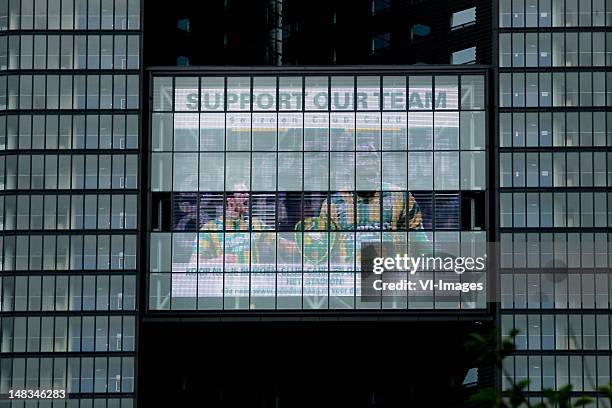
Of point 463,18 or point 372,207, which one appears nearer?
point 372,207

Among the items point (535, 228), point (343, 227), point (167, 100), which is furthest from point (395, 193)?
point (167, 100)

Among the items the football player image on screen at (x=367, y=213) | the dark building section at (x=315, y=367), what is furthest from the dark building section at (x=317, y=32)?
the dark building section at (x=315, y=367)

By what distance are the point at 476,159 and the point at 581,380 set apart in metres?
17.6

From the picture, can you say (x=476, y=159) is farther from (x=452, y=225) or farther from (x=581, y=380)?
Result: (x=581, y=380)

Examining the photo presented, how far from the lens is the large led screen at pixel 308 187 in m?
95.9

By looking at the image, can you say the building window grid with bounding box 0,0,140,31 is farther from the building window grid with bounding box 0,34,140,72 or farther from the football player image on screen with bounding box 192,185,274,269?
the football player image on screen with bounding box 192,185,274,269

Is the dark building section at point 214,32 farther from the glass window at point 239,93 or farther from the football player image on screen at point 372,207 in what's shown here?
the football player image on screen at point 372,207

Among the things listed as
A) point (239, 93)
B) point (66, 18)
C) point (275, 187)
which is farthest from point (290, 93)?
point (66, 18)

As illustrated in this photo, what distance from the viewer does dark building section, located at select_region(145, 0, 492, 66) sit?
343 ft

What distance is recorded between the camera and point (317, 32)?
Answer: 4712 inches

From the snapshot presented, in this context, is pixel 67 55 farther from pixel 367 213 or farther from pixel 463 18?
pixel 463 18

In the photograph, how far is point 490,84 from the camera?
97312mm

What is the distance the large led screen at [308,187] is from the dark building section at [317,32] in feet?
25.2

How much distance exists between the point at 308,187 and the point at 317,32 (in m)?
27.5
